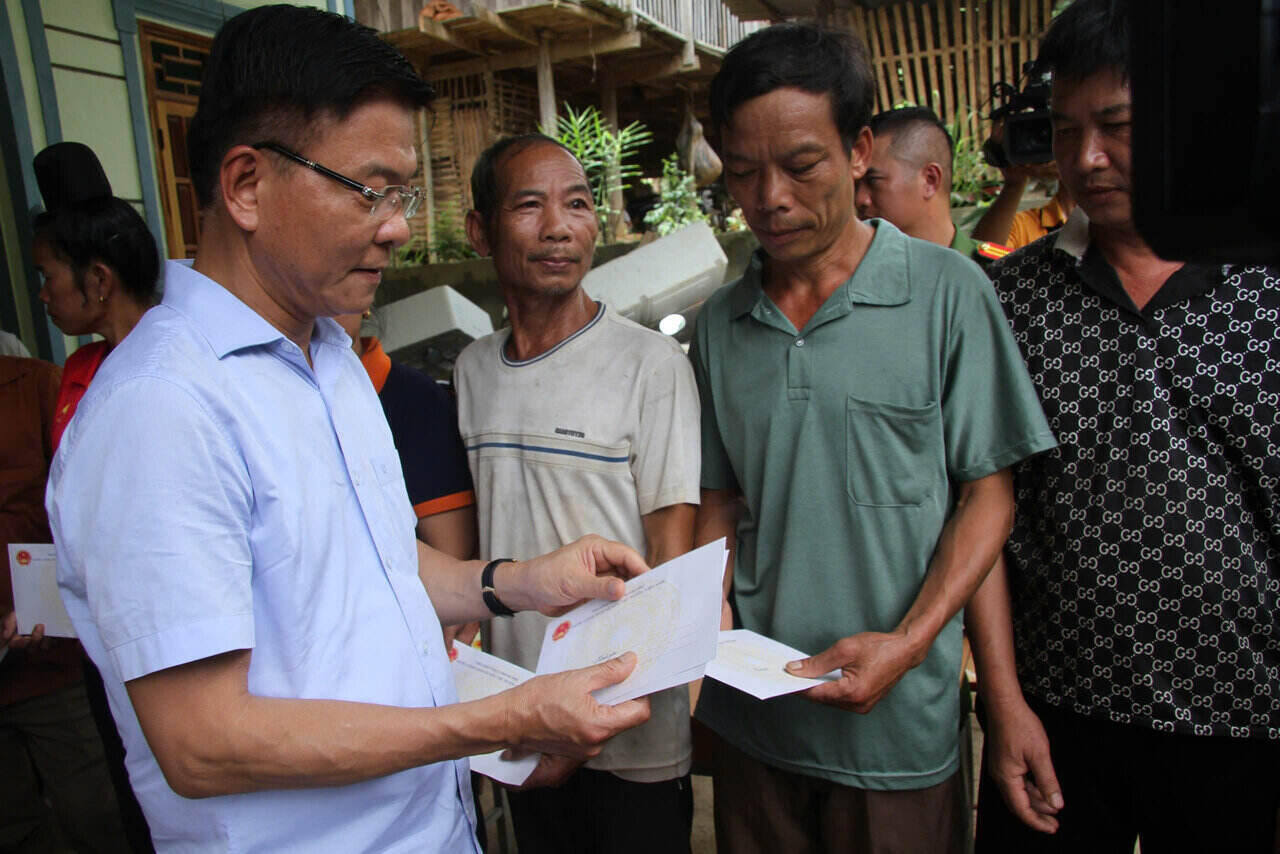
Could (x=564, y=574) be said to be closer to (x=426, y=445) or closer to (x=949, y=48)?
(x=426, y=445)

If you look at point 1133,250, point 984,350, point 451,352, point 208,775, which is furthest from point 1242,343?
point 451,352

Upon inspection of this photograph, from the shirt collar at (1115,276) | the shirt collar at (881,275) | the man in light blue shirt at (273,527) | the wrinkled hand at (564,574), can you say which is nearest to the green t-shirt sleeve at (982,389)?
the shirt collar at (881,275)

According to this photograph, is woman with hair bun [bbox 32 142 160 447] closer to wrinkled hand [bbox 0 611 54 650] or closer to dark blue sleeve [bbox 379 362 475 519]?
wrinkled hand [bbox 0 611 54 650]

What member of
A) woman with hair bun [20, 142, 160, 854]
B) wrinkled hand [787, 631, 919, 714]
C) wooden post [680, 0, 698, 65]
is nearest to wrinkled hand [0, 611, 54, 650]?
woman with hair bun [20, 142, 160, 854]

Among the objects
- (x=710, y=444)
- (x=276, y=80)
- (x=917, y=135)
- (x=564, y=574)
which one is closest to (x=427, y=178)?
(x=917, y=135)

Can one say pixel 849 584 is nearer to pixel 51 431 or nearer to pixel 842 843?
pixel 842 843

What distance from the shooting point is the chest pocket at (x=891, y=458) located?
160cm

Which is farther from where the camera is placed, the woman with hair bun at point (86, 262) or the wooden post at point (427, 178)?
the wooden post at point (427, 178)

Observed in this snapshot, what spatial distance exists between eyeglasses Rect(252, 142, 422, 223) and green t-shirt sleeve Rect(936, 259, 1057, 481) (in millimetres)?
1068

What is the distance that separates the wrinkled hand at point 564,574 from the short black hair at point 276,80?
0.84 meters

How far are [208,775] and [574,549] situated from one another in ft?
2.46

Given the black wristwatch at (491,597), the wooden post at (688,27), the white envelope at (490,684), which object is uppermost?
the wooden post at (688,27)

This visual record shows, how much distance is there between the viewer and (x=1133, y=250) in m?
1.64

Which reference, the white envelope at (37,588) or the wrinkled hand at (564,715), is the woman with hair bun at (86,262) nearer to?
the white envelope at (37,588)
